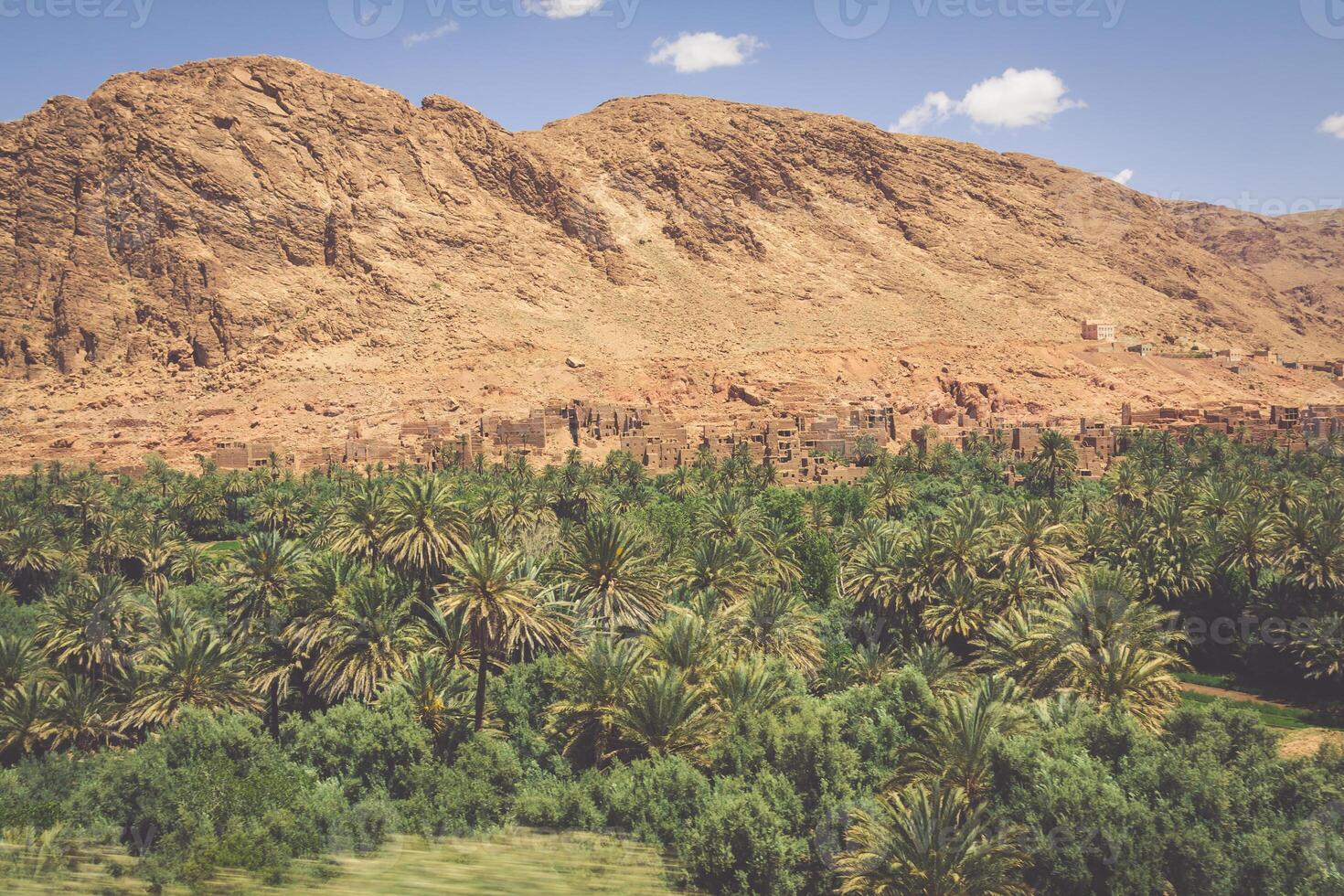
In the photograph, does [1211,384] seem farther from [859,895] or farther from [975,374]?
[859,895]

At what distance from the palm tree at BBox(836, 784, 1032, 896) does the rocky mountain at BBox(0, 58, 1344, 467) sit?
229ft

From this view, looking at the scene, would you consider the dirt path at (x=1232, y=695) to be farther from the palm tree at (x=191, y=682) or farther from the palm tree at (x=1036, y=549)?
the palm tree at (x=191, y=682)

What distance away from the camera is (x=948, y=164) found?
128750mm

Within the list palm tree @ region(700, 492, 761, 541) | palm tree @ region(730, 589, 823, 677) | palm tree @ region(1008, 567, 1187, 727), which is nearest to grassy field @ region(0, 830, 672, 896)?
palm tree @ region(1008, 567, 1187, 727)

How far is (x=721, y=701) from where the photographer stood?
16359mm

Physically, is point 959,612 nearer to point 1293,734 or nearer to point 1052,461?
point 1293,734

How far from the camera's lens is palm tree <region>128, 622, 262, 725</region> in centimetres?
1819

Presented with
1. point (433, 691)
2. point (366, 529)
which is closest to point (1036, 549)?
point (433, 691)

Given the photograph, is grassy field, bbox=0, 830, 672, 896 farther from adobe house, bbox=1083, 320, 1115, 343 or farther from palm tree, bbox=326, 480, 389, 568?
adobe house, bbox=1083, 320, 1115, 343

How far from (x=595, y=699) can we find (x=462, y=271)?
82.9 metres

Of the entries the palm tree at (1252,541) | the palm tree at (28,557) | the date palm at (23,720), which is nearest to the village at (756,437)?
the palm tree at (28,557)

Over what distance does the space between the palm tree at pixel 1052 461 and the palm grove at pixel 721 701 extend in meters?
21.6

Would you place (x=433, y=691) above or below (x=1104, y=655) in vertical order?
below

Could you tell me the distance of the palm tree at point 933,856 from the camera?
34.9 feet
